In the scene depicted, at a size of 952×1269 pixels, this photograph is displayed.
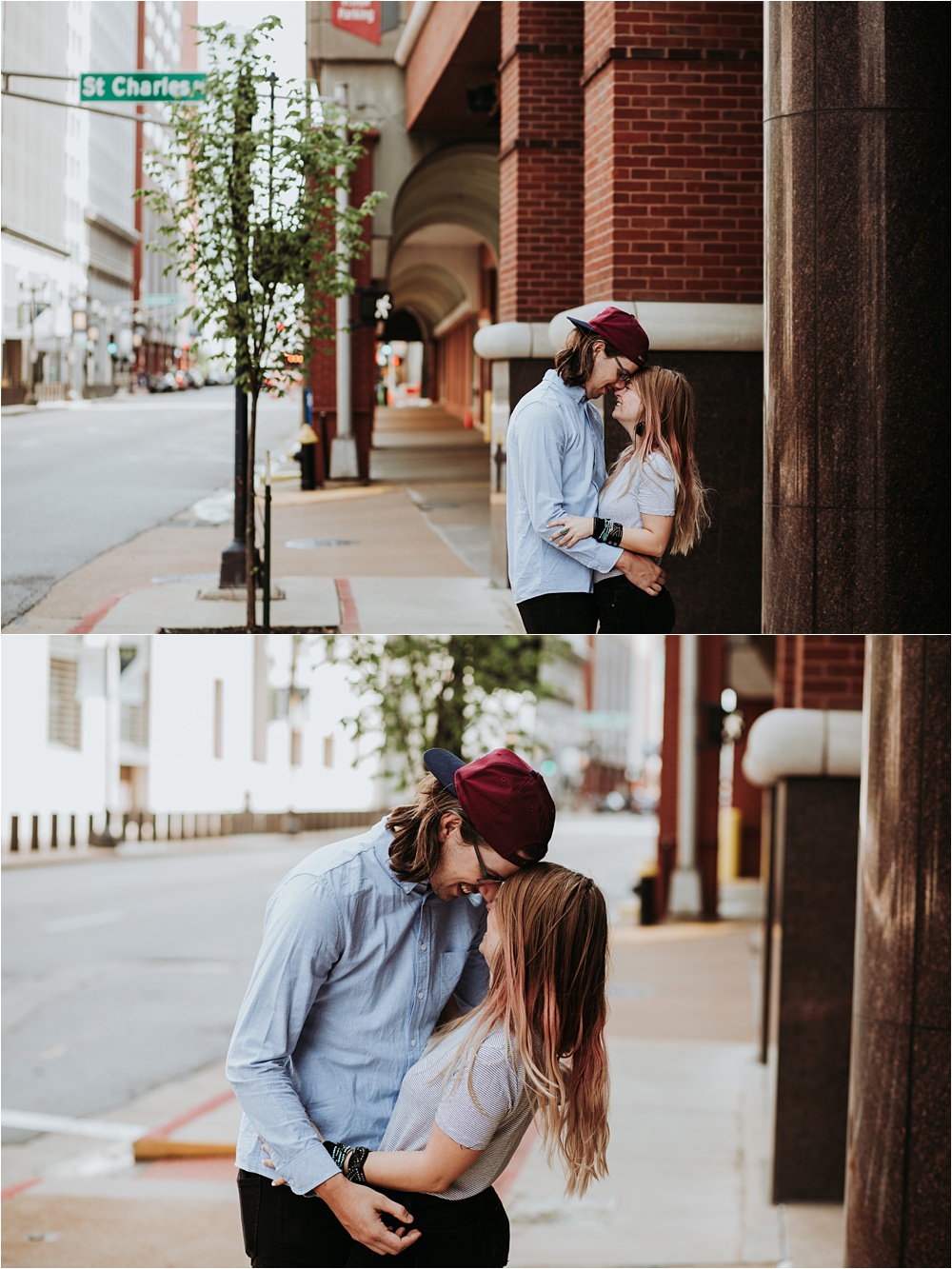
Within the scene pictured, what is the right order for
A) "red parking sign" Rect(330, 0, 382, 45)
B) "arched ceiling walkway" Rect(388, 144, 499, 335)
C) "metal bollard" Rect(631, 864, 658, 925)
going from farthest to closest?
"metal bollard" Rect(631, 864, 658, 925)
"arched ceiling walkway" Rect(388, 144, 499, 335)
"red parking sign" Rect(330, 0, 382, 45)

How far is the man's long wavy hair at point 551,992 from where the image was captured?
3.10m

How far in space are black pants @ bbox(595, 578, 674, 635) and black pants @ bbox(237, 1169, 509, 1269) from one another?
173 centimetres

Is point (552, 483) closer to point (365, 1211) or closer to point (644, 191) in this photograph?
point (365, 1211)

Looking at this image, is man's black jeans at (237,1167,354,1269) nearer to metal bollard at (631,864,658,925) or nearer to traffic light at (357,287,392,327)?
traffic light at (357,287,392,327)

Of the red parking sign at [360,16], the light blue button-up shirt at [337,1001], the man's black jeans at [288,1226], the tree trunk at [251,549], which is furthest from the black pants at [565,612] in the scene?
the red parking sign at [360,16]

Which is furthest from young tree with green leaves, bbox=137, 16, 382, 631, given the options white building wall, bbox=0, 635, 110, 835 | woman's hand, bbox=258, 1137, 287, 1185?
woman's hand, bbox=258, 1137, 287, 1185

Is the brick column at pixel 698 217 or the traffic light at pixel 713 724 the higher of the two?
the brick column at pixel 698 217

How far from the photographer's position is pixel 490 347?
7.95 metres

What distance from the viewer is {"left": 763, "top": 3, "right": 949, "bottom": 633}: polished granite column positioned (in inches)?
189

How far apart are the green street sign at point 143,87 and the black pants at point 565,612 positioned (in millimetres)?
3072

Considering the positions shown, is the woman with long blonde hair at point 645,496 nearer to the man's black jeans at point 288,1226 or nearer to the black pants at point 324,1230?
the black pants at point 324,1230

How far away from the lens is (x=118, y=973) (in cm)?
1421

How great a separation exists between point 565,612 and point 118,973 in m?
11.2

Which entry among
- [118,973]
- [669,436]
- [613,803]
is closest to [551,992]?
[669,436]
